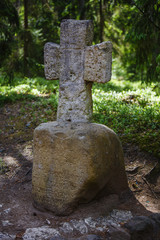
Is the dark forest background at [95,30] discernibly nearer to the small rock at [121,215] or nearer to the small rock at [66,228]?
the small rock at [121,215]

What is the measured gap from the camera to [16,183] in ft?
16.4

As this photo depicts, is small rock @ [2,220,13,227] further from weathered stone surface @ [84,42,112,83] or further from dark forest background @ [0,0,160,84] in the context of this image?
dark forest background @ [0,0,160,84]

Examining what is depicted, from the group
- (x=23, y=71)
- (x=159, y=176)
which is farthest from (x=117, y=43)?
(x=159, y=176)

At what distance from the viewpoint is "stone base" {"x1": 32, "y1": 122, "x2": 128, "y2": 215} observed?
11.5 ft

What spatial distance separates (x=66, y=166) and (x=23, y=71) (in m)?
7.16

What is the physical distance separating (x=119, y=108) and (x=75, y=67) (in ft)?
14.6

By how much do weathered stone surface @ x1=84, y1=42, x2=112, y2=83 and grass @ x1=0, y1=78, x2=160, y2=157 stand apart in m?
2.55

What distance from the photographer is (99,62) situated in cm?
367

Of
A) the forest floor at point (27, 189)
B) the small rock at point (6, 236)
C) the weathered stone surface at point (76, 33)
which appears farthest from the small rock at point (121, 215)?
the weathered stone surface at point (76, 33)

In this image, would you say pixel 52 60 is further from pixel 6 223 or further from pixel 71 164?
pixel 6 223

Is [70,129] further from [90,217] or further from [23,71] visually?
[23,71]

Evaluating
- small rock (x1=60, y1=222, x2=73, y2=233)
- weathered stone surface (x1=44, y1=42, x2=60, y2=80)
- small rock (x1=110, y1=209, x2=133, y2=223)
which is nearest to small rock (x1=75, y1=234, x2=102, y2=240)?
small rock (x1=60, y1=222, x2=73, y2=233)

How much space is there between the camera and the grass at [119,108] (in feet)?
20.0

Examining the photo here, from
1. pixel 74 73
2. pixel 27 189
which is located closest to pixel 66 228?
pixel 27 189
